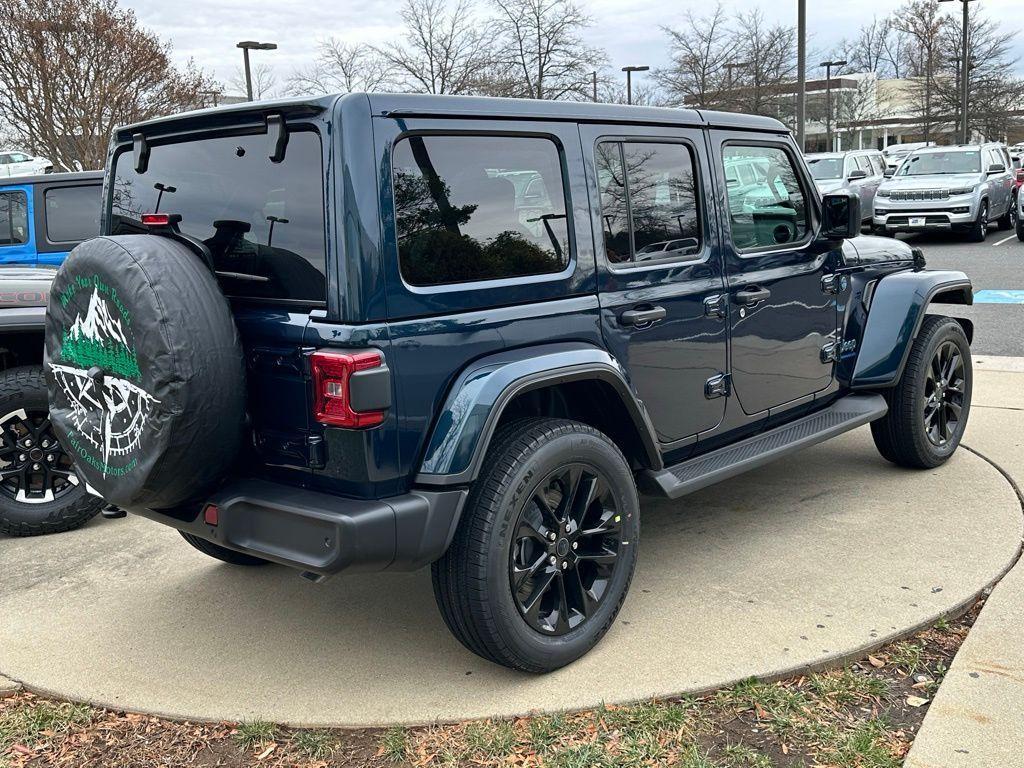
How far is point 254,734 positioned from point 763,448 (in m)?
2.35

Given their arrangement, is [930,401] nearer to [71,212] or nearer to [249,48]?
[71,212]

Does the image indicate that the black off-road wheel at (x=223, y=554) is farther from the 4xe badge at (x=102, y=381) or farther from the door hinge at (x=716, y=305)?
the door hinge at (x=716, y=305)

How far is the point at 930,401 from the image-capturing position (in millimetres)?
5020

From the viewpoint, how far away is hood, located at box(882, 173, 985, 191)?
1733 cm

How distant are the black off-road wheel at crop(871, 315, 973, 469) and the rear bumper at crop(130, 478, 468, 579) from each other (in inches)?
114

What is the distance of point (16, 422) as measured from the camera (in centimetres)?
461

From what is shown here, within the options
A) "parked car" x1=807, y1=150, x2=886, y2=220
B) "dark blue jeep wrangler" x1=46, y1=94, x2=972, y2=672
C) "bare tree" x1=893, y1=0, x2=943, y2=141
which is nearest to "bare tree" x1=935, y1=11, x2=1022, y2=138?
"bare tree" x1=893, y1=0, x2=943, y2=141

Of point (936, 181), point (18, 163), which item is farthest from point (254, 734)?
point (18, 163)

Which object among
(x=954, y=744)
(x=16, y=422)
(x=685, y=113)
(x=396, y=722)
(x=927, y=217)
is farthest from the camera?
(x=927, y=217)

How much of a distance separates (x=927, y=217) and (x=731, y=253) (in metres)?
14.8

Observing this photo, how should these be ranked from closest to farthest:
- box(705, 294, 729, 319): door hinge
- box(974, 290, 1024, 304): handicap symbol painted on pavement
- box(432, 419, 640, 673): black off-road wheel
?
box(432, 419, 640, 673): black off-road wheel < box(705, 294, 729, 319): door hinge < box(974, 290, 1024, 304): handicap symbol painted on pavement

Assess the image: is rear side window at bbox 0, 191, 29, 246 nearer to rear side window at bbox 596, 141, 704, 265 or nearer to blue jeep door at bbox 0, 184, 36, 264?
blue jeep door at bbox 0, 184, 36, 264

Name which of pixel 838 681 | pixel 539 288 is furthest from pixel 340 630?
pixel 838 681

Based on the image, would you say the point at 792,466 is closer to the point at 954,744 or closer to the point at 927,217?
the point at 954,744
